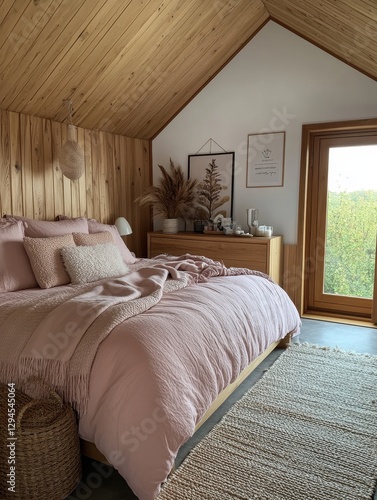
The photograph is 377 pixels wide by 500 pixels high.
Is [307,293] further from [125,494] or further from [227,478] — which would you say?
[125,494]

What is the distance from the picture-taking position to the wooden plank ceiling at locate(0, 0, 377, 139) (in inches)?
107

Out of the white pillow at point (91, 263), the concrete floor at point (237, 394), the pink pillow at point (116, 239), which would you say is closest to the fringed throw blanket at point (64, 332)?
the concrete floor at point (237, 394)

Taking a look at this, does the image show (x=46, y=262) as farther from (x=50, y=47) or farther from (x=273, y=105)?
(x=273, y=105)

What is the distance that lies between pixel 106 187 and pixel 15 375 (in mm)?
2743

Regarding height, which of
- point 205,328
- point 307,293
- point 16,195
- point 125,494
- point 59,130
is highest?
point 59,130

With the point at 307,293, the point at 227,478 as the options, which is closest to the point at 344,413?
the point at 227,478

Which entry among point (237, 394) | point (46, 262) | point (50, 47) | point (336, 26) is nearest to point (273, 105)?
point (336, 26)

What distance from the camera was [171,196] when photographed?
4.57 meters

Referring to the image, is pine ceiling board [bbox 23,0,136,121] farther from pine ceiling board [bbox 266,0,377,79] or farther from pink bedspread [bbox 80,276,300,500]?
pink bedspread [bbox 80,276,300,500]

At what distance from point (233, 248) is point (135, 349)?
2.47 m

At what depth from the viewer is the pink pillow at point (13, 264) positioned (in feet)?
8.43

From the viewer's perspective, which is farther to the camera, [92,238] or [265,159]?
[265,159]

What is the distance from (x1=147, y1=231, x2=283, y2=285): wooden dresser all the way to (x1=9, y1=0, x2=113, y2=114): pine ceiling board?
1904 millimetres

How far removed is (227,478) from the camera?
178cm
